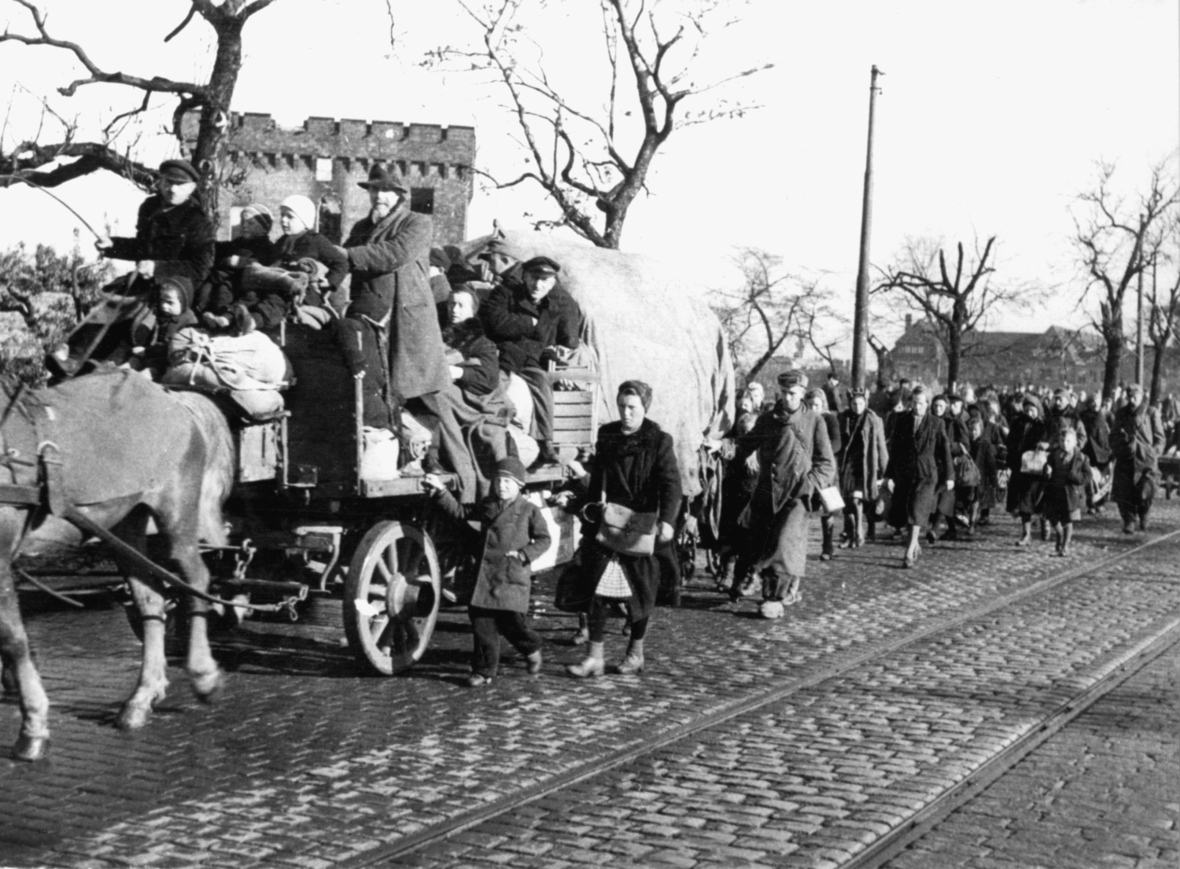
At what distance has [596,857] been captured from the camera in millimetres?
5289

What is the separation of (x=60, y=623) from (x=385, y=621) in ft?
9.41

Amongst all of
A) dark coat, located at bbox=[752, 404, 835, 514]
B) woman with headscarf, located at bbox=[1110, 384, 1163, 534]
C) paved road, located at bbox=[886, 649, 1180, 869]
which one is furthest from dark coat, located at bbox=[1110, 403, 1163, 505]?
paved road, located at bbox=[886, 649, 1180, 869]

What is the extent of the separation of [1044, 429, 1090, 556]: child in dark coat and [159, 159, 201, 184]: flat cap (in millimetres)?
11503

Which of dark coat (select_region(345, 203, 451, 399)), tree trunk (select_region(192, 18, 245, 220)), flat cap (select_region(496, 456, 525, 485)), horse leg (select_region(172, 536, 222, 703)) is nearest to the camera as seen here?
horse leg (select_region(172, 536, 222, 703))

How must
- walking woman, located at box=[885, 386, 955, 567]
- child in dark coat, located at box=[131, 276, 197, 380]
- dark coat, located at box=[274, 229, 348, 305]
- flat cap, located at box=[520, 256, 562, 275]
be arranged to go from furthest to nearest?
walking woman, located at box=[885, 386, 955, 567] → flat cap, located at box=[520, 256, 562, 275] → dark coat, located at box=[274, 229, 348, 305] → child in dark coat, located at box=[131, 276, 197, 380]

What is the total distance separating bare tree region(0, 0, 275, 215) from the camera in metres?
7.59

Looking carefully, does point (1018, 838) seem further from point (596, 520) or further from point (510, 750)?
point (596, 520)

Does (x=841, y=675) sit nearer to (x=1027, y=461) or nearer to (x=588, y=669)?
(x=588, y=669)

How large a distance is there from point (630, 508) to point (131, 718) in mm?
3219

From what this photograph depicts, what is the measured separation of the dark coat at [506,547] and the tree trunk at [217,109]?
2356mm

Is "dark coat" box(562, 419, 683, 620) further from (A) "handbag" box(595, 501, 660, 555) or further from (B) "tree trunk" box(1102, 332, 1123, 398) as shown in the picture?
(B) "tree trunk" box(1102, 332, 1123, 398)

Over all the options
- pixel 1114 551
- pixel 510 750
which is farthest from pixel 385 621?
pixel 1114 551

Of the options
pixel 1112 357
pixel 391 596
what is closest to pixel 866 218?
pixel 391 596

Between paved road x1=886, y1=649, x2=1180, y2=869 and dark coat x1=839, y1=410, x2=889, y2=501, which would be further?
dark coat x1=839, y1=410, x2=889, y2=501
